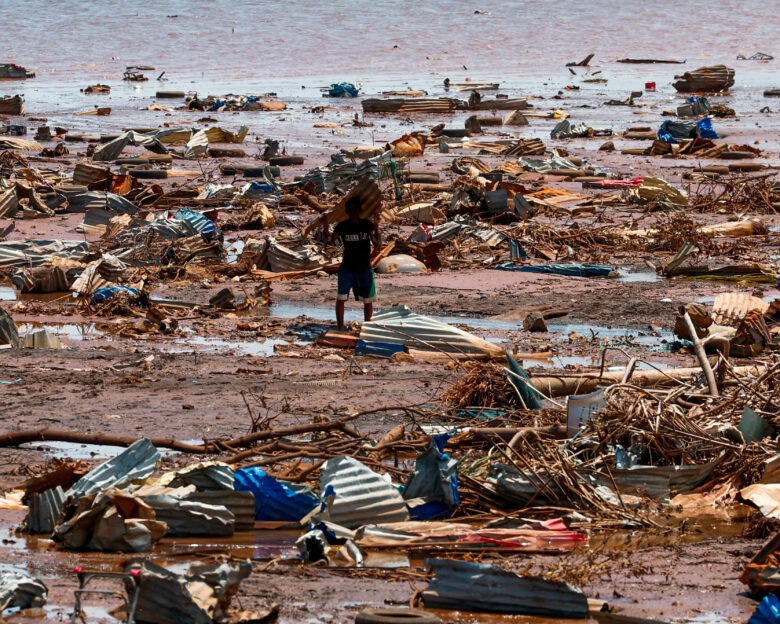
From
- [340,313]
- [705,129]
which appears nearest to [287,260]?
[340,313]

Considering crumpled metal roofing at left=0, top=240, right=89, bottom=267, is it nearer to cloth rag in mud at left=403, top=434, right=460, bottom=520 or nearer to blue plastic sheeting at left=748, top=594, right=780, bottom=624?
cloth rag in mud at left=403, top=434, right=460, bottom=520

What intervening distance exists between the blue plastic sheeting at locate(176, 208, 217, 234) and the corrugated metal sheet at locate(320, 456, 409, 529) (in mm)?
9255

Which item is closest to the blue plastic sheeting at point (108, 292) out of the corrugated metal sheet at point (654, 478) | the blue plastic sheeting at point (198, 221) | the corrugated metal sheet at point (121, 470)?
the blue plastic sheeting at point (198, 221)

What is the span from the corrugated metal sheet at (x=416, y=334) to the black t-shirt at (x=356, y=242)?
2.31 ft

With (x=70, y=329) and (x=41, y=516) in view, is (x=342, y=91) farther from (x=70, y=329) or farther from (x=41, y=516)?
(x=41, y=516)

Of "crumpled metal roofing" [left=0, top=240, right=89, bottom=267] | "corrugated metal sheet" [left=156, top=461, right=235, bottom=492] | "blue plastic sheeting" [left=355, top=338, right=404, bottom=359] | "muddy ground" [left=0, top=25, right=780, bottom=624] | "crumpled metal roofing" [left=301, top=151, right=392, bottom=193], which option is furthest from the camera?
"crumpled metal roofing" [left=301, top=151, right=392, bottom=193]

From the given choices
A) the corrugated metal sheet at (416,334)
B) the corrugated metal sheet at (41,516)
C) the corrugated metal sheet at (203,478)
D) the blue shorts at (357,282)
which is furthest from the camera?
the blue shorts at (357,282)

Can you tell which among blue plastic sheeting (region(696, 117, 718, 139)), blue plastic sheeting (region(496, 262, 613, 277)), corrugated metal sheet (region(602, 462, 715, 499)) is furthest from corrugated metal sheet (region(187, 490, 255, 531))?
blue plastic sheeting (region(696, 117, 718, 139))

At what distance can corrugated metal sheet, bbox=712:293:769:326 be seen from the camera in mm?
11242

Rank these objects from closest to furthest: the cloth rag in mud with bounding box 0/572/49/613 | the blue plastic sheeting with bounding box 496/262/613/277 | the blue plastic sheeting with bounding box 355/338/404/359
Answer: the cloth rag in mud with bounding box 0/572/49/613
the blue plastic sheeting with bounding box 355/338/404/359
the blue plastic sheeting with bounding box 496/262/613/277

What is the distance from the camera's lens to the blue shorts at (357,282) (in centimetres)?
1091

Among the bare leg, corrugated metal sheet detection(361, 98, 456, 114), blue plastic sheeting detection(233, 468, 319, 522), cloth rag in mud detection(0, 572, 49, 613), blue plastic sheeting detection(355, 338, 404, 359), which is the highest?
corrugated metal sheet detection(361, 98, 456, 114)

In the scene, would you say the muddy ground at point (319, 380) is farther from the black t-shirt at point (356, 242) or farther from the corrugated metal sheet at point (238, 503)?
the black t-shirt at point (356, 242)

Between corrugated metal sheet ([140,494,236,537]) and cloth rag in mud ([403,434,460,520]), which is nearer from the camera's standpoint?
corrugated metal sheet ([140,494,236,537])
